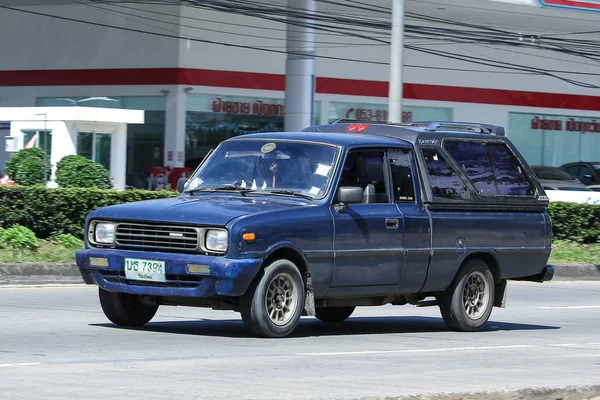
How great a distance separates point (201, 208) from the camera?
1045 centimetres

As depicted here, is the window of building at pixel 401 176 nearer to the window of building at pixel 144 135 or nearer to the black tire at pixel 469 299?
the black tire at pixel 469 299

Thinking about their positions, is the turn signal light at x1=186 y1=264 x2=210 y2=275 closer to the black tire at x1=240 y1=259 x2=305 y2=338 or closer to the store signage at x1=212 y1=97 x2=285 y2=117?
the black tire at x1=240 y1=259 x2=305 y2=338

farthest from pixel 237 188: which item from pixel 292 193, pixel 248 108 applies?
pixel 248 108

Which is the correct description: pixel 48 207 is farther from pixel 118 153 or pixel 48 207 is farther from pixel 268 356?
pixel 268 356

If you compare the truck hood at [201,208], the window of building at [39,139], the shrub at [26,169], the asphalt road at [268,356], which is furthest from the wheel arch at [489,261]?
the window of building at [39,139]

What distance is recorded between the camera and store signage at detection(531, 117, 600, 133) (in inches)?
1966

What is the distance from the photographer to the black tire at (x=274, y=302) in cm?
1033

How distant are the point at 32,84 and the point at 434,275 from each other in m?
32.2

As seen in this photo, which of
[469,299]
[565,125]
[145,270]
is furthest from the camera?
[565,125]

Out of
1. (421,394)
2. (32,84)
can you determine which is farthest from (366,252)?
(32,84)

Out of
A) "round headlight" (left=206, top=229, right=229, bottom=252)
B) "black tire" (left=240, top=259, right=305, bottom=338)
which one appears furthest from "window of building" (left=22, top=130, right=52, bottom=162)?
"round headlight" (left=206, top=229, right=229, bottom=252)

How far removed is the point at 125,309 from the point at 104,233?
34.0 inches

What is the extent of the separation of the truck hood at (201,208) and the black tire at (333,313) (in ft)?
7.31

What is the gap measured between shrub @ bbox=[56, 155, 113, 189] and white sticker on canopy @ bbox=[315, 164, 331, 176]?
11.3 m
